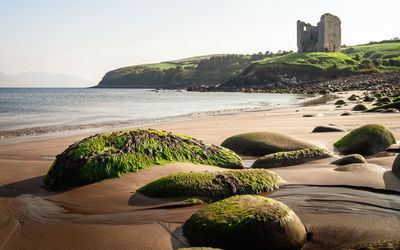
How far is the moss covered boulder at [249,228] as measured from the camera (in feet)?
7.82

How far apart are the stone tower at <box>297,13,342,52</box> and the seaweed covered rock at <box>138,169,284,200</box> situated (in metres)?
87.7

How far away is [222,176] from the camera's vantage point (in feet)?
12.1

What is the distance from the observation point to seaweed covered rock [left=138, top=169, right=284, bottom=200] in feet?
11.6

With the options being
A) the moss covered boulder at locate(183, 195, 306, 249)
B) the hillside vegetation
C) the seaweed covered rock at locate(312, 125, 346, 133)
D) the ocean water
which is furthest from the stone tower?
the moss covered boulder at locate(183, 195, 306, 249)

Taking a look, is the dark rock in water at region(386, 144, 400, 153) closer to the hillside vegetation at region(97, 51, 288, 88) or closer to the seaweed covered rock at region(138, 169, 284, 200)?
the seaweed covered rock at region(138, 169, 284, 200)

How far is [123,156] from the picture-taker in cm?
450

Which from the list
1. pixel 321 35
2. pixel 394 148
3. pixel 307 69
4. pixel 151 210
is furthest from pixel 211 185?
pixel 321 35

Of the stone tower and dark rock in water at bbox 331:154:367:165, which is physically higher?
the stone tower

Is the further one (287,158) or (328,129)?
(328,129)

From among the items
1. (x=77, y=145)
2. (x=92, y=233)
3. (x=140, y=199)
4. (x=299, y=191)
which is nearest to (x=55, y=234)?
(x=92, y=233)

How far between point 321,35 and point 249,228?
91.8 metres

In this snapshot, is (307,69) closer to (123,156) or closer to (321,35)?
(321,35)

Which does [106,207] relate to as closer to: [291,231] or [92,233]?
[92,233]

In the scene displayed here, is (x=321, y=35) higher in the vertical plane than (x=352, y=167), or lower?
higher
